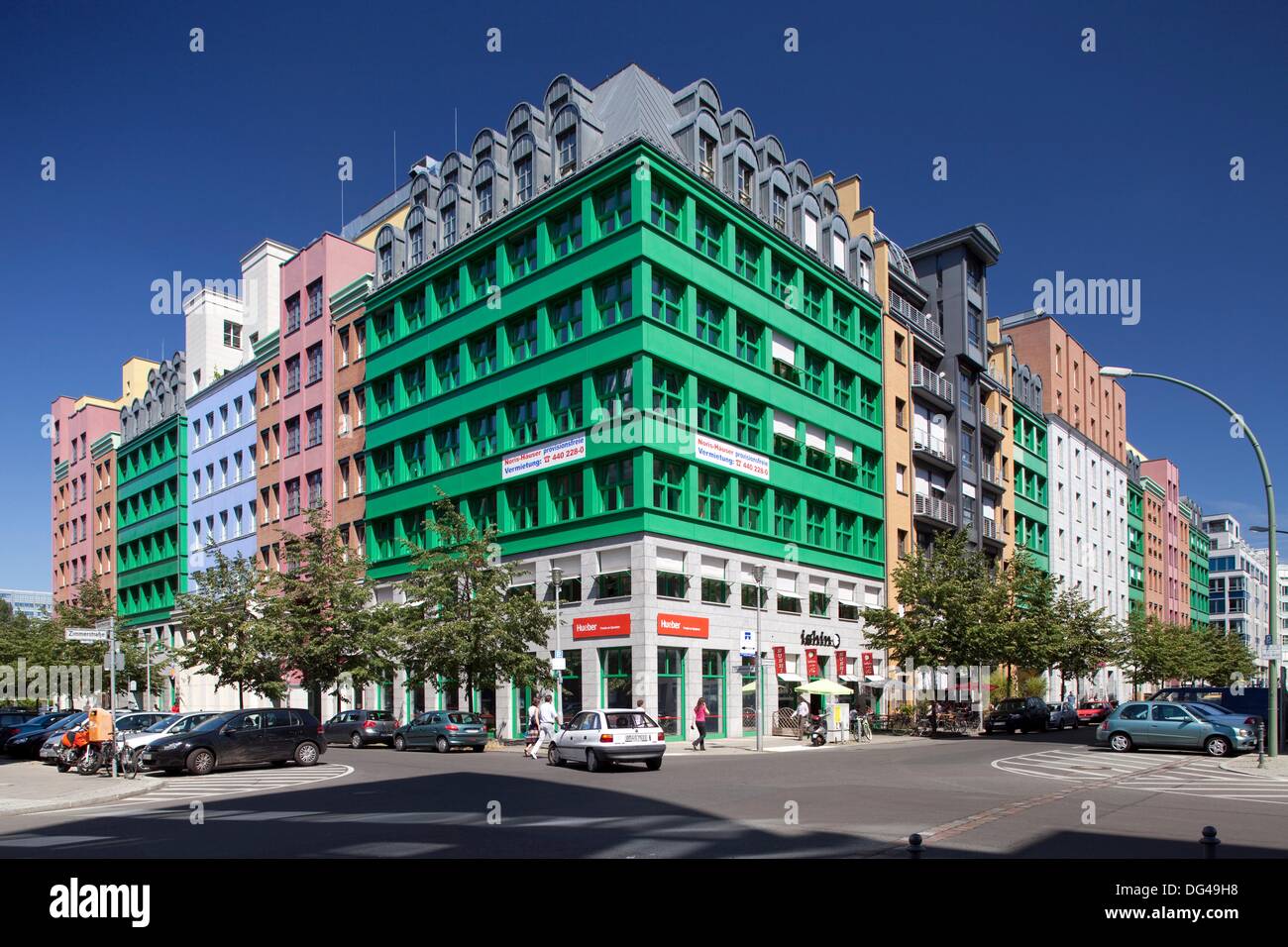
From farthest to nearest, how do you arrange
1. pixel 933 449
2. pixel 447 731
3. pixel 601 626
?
1. pixel 933 449
2. pixel 601 626
3. pixel 447 731

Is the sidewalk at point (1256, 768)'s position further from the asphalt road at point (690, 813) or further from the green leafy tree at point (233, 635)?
the green leafy tree at point (233, 635)

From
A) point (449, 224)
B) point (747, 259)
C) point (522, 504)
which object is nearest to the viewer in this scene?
point (522, 504)

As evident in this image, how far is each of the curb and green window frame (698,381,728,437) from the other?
→ 25.8 m

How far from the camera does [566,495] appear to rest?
43312 millimetres

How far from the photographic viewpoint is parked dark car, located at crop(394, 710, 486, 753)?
34.8 meters

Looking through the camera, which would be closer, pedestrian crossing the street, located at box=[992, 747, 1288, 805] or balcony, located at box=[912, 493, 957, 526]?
pedestrian crossing the street, located at box=[992, 747, 1288, 805]

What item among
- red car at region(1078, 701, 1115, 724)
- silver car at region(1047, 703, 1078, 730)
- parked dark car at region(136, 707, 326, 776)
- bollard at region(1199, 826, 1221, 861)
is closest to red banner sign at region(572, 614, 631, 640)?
parked dark car at region(136, 707, 326, 776)

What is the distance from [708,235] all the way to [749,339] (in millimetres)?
4997

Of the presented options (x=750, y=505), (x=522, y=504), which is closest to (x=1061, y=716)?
(x=750, y=505)

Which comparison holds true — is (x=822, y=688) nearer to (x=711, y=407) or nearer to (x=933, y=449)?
(x=711, y=407)

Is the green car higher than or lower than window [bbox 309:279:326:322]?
lower

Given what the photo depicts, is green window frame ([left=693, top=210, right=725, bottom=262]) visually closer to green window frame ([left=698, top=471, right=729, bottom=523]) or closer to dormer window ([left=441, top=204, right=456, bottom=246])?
green window frame ([left=698, top=471, right=729, bottom=523])
